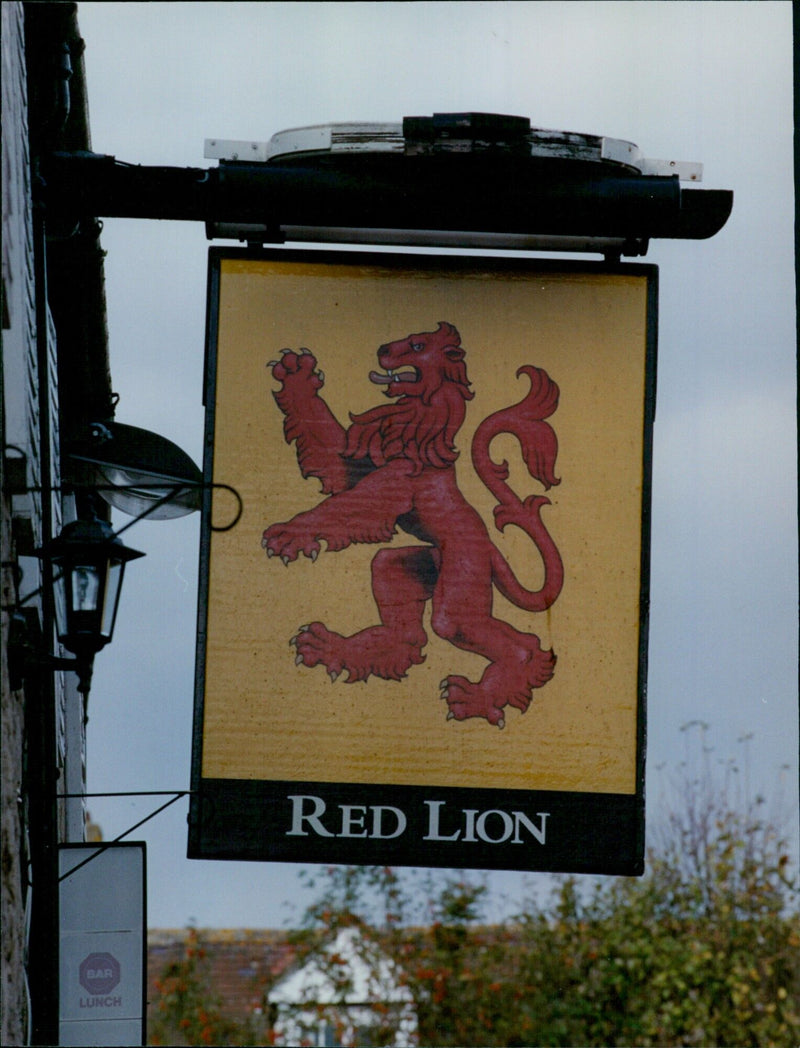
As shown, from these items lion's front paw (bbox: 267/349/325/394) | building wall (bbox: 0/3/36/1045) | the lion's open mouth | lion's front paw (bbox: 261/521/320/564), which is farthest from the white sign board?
the lion's open mouth

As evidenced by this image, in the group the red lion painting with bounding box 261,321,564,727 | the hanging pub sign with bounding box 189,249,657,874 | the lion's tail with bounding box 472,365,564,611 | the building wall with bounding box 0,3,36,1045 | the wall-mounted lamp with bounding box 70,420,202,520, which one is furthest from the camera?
the lion's tail with bounding box 472,365,564,611

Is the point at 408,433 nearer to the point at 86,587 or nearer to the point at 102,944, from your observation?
the point at 86,587

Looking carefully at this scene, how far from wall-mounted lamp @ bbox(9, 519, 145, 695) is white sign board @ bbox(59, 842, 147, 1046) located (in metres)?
1.25

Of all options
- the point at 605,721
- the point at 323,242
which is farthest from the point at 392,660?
the point at 323,242

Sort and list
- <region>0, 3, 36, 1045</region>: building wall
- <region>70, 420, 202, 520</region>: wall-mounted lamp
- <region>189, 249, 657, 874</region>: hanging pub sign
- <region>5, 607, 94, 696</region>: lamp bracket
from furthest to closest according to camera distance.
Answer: <region>189, 249, 657, 874</region>: hanging pub sign < <region>70, 420, 202, 520</region>: wall-mounted lamp < <region>5, 607, 94, 696</region>: lamp bracket < <region>0, 3, 36, 1045</region>: building wall

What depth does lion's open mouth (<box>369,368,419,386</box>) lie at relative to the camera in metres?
7.38

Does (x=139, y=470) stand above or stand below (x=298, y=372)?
below

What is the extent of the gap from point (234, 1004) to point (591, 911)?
12.6 ft

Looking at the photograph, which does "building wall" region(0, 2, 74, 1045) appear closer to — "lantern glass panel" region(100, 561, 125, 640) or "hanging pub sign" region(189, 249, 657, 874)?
"lantern glass panel" region(100, 561, 125, 640)

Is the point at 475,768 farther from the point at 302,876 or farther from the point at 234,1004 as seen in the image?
the point at 234,1004

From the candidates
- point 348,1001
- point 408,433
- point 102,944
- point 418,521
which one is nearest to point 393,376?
point 408,433

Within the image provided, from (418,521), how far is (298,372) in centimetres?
78

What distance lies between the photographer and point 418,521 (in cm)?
729

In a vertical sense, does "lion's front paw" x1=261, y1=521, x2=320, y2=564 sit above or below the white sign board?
above
